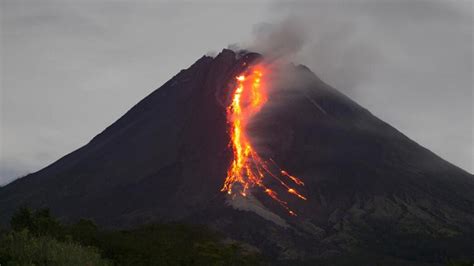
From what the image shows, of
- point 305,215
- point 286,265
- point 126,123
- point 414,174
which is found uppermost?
point 126,123

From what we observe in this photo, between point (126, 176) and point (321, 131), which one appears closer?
point (126, 176)

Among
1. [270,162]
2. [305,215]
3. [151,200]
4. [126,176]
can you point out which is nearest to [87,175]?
[126,176]

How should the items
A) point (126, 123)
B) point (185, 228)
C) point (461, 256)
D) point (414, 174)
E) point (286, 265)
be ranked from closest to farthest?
point (185, 228), point (286, 265), point (461, 256), point (414, 174), point (126, 123)

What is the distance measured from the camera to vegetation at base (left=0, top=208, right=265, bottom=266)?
26.9 m

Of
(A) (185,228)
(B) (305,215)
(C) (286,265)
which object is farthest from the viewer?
(B) (305,215)

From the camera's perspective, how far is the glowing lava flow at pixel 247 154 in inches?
5556

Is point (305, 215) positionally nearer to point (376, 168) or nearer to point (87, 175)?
point (376, 168)

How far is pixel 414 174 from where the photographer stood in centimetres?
15362

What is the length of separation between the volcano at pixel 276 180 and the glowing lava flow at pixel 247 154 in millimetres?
1229

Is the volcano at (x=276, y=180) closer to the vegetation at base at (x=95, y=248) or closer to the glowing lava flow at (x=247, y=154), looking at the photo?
the glowing lava flow at (x=247, y=154)

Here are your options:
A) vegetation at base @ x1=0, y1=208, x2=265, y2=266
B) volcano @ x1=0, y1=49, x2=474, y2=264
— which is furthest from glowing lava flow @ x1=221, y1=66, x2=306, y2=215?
vegetation at base @ x1=0, y1=208, x2=265, y2=266

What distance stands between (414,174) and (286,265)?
61075 mm

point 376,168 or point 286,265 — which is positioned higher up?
point 376,168

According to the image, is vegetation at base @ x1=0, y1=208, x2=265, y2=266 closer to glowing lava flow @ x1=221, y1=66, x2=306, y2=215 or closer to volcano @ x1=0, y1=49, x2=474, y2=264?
volcano @ x1=0, y1=49, x2=474, y2=264
